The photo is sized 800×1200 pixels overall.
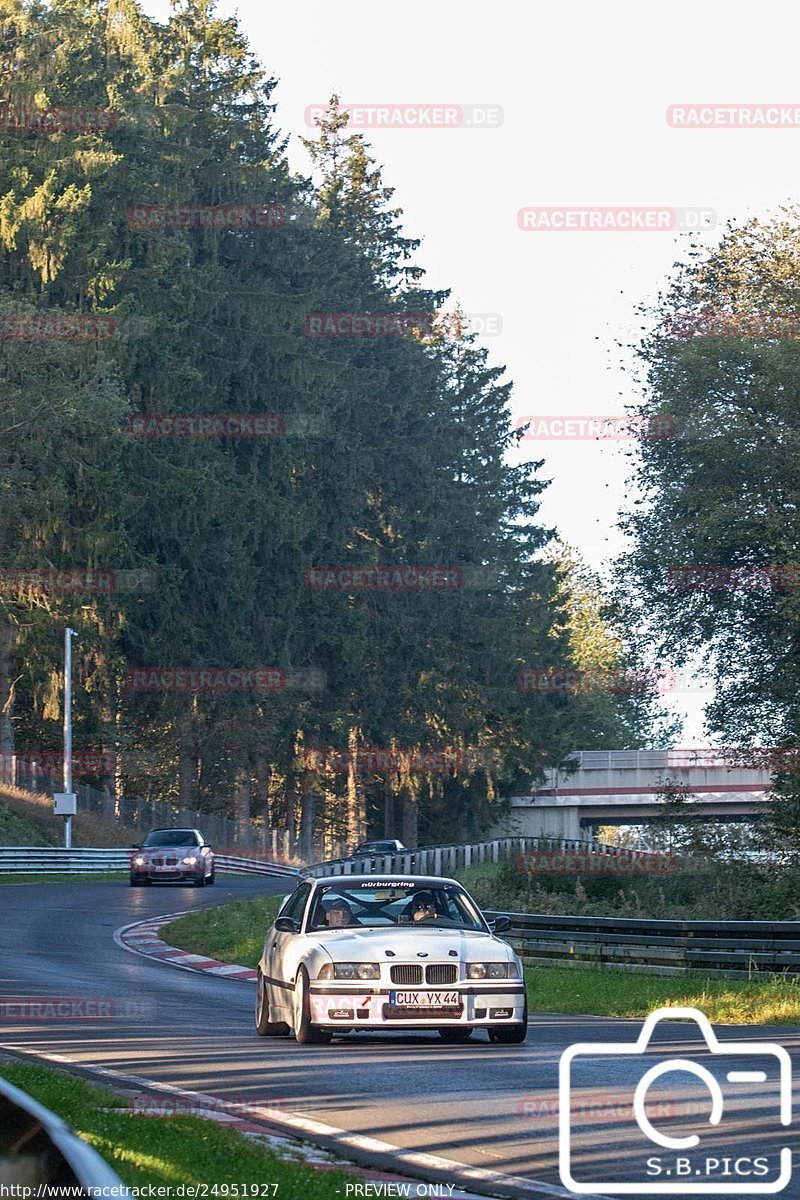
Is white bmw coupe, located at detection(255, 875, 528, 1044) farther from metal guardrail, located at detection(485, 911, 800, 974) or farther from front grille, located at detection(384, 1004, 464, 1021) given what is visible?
metal guardrail, located at detection(485, 911, 800, 974)

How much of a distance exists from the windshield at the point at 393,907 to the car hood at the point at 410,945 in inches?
10.3

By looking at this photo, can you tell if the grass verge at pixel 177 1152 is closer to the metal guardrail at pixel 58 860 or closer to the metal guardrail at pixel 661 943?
the metal guardrail at pixel 661 943

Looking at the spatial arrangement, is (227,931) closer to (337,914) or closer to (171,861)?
(337,914)

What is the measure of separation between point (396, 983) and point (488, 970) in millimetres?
785

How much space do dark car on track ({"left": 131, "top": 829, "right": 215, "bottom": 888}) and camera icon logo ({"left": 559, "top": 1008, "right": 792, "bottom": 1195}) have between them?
3304cm

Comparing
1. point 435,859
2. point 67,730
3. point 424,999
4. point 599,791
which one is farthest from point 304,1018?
point 599,791

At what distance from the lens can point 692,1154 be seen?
9.24 meters

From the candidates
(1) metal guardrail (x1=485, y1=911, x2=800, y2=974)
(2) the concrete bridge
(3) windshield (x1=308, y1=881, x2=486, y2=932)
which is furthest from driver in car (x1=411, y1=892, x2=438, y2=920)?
(2) the concrete bridge

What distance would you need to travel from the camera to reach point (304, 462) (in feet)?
250

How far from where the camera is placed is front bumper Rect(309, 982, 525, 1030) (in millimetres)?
15242

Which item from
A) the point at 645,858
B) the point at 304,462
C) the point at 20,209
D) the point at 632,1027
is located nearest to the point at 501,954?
the point at 632,1027

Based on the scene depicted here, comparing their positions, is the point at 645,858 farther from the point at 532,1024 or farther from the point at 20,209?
the point at 20,209

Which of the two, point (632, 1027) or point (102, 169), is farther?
point (102, 169)

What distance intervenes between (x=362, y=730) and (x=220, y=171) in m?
24.6
